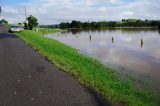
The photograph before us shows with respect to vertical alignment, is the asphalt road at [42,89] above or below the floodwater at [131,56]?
above

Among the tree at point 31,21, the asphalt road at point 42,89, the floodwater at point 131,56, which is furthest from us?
the tree at point 31,21

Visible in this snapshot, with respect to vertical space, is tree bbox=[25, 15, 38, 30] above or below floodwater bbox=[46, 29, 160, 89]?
above

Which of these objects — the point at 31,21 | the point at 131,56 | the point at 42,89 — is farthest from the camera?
the point at 31,21

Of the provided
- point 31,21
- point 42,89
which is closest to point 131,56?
point 42,89

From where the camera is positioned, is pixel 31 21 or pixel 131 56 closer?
pixel 131 56

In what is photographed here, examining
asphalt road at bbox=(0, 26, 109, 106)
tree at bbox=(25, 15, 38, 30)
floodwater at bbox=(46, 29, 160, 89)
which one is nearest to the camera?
asphalt road at bbox=(0, 26, 109, 106)

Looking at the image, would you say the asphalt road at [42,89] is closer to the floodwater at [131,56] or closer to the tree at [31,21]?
the floodwater at [131,56]

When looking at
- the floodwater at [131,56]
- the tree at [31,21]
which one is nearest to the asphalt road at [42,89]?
the floodwater at [131,56]

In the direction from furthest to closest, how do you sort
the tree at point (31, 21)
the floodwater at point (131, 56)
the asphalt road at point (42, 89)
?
the tree at point (31, 21) → the floodwater at point (131, 56) → the asphalt road at point (42, 89)

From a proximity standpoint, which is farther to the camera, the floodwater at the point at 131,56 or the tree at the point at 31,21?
the tree at the point at 31,21

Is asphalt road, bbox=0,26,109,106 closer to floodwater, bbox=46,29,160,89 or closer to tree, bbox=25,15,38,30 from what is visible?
floodwater, bbox=46,29,160,89

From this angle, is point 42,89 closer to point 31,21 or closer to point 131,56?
point 131,56

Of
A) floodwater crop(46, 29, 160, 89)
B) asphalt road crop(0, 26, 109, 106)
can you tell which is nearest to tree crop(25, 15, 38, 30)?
floodwater crop(46, 29, 160, 89)

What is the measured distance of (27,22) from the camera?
265 feet
